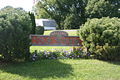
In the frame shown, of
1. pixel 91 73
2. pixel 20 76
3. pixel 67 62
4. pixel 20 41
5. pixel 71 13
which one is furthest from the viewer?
pixel 71 13

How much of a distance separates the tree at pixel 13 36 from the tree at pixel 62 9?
29.1 m

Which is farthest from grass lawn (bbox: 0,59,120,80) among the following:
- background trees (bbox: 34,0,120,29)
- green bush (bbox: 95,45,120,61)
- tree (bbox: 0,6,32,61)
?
background trees (bbox: 34,0,120,29)

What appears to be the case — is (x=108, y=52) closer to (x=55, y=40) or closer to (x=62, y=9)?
(x=55, y=40)

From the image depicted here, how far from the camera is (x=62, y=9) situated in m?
37.3

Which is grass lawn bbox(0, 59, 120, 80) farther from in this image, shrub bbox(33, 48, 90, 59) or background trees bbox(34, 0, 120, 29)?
background trees bbox(34, 0, 120, 29)

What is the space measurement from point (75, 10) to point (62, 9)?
3.37 meters

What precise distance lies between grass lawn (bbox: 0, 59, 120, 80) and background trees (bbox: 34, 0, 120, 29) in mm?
25230

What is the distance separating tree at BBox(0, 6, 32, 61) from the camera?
5.04 m

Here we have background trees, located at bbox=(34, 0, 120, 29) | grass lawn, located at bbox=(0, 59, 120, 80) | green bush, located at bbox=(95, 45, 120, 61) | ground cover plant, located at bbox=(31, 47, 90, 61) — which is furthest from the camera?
background trees, located at bbox=(34, 0, 120, 29)

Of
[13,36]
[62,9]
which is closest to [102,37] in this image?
[13,36]

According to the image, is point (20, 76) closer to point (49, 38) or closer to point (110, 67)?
point (110, 67)

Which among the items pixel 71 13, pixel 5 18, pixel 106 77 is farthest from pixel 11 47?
pixel 71 13

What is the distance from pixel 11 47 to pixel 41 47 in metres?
3.51

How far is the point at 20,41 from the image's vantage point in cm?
528
